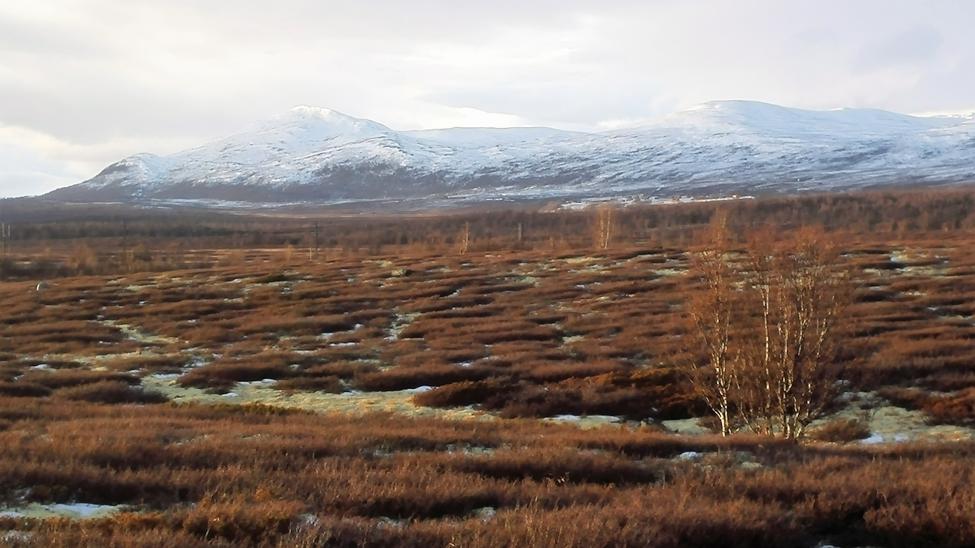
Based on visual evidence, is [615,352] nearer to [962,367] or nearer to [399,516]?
[962,367]

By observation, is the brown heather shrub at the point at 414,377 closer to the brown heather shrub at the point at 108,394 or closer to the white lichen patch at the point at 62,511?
the brown heather shrub at the point at 108,394

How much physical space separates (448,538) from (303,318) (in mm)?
31226

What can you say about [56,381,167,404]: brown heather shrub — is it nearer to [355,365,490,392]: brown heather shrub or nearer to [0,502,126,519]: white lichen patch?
[355,365,490,392]: brown heather shrub

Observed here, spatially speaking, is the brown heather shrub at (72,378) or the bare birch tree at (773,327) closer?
the bare birch tree at (773,327)

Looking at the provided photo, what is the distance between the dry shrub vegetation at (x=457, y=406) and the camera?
22.1 ft

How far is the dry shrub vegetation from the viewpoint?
674 centimetres

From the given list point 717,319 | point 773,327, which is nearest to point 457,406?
point 717,319

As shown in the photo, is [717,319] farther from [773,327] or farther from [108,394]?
[108,394]

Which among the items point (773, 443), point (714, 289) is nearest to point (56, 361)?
point (714, 289)

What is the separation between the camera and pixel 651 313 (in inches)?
1335

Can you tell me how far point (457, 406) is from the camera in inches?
795

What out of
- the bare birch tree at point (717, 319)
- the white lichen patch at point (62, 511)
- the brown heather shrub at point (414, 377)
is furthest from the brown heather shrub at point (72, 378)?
the white lichen patch at point (62, 511)

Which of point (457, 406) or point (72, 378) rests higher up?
point (72, 378)

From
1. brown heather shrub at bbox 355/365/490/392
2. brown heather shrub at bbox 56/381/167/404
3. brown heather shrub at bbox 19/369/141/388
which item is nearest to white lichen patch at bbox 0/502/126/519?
brown heather shrub at bbox 56/381/167/404
